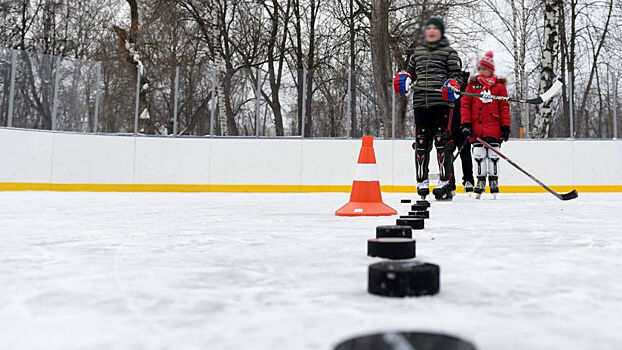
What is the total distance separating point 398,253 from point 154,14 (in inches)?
540

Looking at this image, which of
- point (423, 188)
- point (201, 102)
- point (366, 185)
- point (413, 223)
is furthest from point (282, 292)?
point (201, 102)

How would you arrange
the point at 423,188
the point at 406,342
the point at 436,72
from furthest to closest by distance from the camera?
1. the point at 423,188
2. the point at 436,72
3. the point at 406,342

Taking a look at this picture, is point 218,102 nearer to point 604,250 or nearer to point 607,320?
point 604,250

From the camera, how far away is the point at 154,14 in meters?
13.6

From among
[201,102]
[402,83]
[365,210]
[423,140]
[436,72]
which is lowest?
[365,210]

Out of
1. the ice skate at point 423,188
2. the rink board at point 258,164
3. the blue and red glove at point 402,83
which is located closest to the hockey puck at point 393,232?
the blue and red glove at point 402,83

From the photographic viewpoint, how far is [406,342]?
0.66m

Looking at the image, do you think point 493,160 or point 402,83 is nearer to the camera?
point 402,83

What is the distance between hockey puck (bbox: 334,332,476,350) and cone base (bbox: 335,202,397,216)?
8.85 ft

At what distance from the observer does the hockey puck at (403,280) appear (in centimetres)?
103

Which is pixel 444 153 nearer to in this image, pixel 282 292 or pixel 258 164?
pixel 282 292

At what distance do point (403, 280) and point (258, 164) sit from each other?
8.28 metres

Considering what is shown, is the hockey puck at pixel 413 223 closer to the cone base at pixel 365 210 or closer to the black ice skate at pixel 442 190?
the cone base at pixel 365 210

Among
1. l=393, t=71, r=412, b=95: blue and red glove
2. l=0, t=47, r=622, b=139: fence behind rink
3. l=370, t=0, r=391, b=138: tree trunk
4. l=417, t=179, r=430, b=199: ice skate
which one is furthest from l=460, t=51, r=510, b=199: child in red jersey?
l=0, t=47, r=622, b=139: fence behind rink
